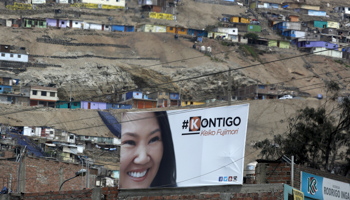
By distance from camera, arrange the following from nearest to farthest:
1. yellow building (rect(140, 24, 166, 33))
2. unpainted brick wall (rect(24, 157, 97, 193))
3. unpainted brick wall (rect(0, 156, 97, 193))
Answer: unpainted brick wall (rect(0, 156, 97, 193)), unpainted brick wall (rect(24, 157, 97, 193)), yellow building (rect(140, 24, 166, 33))

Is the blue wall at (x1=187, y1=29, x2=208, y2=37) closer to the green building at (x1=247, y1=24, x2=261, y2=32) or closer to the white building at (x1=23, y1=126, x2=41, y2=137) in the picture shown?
the green building at (x1=247, y1=24, x2=261, y2=32)

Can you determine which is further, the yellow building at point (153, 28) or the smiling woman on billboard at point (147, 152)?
the yellow building at point (153, 28)

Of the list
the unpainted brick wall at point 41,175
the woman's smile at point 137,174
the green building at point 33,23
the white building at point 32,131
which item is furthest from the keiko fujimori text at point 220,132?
the green building at point 33,23

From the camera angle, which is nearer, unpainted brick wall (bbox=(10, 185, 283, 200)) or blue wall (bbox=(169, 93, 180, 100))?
unpainted brick wall (bbox=(10, 185, 283, 200))

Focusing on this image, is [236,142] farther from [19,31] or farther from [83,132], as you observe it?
[19,31]

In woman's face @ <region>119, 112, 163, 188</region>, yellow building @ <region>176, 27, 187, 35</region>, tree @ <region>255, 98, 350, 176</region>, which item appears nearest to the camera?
woman's face @ <region>119, 112, 163, 188</region>

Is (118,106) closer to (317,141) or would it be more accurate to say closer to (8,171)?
(8,171)

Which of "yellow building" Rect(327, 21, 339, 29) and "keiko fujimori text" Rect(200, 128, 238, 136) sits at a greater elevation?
"yellow building" Rect(327, 21, 339, 29)

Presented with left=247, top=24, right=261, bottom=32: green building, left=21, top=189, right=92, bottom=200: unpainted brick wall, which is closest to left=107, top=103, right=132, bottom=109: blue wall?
left=247, top=24, right=261, bottom=32: green building

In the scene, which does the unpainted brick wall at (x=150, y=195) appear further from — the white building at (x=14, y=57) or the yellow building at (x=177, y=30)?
the yellow building at (x=177, y=30)
